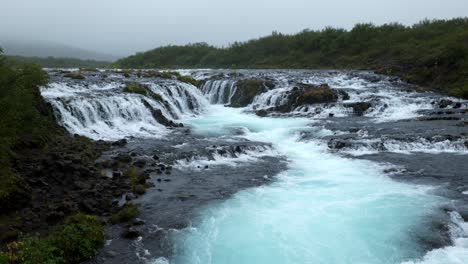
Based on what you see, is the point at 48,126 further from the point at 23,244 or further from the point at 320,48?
the point at 320,48

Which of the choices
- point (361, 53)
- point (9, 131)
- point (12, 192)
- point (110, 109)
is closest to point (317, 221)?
point (12, 192)

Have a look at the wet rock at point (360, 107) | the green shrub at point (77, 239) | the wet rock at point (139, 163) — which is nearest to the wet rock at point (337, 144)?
the wet rock at point (139, 163)

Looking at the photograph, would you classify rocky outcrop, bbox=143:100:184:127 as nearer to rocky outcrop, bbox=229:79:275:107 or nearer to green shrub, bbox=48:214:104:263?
rocky outcrop, bbox=229:79:275:107

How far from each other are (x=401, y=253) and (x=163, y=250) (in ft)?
19.1

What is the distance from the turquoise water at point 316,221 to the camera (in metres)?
10.3

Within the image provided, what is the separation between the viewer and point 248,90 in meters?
37.8

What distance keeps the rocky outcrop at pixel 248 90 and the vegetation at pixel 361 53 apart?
15112 millimetres

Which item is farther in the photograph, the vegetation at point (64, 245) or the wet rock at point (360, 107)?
the wet rock at point (360, 107)

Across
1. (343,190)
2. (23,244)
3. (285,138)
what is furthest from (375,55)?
(23,244)

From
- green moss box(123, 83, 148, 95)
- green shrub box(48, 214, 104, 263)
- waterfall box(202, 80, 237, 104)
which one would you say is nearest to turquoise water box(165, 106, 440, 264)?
green shrub box(48, 214, 104, 263)

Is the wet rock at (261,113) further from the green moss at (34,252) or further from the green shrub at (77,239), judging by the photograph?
the green moss at (34,252)

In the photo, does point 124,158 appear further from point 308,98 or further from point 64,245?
point 308,98

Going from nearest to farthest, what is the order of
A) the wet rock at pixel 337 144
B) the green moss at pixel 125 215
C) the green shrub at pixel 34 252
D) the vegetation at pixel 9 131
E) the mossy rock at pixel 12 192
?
the green shrub at pixel 34 252 < the mossy rock at pixel 12 192 < the vegetation at pixel 9 131 < the green moss at pixel 125 215 < the wet rock at pixel 337 144

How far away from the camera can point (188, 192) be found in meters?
14.2
